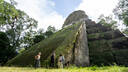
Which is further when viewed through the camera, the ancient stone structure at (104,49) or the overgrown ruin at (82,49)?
the ancient stone structure at (104,49)

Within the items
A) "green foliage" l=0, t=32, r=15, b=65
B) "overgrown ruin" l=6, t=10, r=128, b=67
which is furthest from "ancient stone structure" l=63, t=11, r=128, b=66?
"green foliage" l=0, t=32, r=15, b=65

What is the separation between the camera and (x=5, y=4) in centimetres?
866

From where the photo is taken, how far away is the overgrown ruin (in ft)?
49.2

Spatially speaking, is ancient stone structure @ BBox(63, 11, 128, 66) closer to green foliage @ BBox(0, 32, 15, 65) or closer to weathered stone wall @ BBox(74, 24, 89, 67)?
weathered stone wall @ BBox(74, 24, 89, 67)

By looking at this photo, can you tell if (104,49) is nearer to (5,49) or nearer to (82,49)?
(82,49)

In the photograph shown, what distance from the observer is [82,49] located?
17.9 metres

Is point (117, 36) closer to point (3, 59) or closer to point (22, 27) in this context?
point (22, 27)

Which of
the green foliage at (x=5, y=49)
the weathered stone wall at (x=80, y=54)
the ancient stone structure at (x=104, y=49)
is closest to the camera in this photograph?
the weathered stone wall at (x=80, y=54)

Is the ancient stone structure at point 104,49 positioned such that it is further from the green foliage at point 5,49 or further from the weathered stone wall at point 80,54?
→ the green foliage at point 5,49

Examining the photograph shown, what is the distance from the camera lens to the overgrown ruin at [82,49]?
49.2 ft

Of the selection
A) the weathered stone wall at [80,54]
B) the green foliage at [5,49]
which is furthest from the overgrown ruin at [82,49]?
the green foliage at [5,49]

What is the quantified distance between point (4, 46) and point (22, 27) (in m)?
7.00

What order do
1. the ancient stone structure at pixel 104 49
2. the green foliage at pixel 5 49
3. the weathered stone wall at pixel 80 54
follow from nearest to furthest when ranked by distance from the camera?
the weathered stone wall at pixel 80 54
the ancient stone structure at pixel 104 49
the green foliage at pixel 5 49

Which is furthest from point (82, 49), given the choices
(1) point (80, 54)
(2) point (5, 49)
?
(2) point (5, 49)
